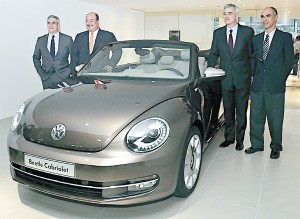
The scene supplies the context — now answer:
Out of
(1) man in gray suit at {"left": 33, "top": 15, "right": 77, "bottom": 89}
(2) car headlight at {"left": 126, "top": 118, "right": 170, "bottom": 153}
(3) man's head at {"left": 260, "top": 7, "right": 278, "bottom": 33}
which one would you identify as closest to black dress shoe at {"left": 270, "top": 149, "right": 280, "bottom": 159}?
(3) man's head at {"left": 260, "top": 7, "right": 278, "bottom": 33}

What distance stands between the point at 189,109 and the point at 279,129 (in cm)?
140

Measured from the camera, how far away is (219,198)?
7.53 feet

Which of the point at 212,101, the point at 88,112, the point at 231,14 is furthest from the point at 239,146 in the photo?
the point at 88,112

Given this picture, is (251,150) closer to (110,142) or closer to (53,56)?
(110,142)

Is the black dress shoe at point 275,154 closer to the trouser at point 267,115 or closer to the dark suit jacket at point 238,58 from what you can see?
the trouser at point 267,115

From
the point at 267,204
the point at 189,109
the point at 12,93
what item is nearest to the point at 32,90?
the point at 12,93

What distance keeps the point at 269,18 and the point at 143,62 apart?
123cm

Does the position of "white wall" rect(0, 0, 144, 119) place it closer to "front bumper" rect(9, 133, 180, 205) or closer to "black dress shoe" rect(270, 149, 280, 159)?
"front bumper" rect(9, 133, 180, 205)

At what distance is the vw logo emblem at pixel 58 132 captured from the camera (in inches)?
73.8

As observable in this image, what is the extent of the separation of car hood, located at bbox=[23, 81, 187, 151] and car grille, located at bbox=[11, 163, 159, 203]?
7.5 inches

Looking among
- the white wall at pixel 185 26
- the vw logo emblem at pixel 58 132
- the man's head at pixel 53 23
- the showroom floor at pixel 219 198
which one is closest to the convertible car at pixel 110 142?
the vw logo emblem at pixel 58 132

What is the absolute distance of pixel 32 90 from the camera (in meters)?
5.56

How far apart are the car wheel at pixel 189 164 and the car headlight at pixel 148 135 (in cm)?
22

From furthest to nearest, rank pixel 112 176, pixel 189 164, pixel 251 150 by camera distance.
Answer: pixel 251 150
pixel 189 164
pixel 112 176
